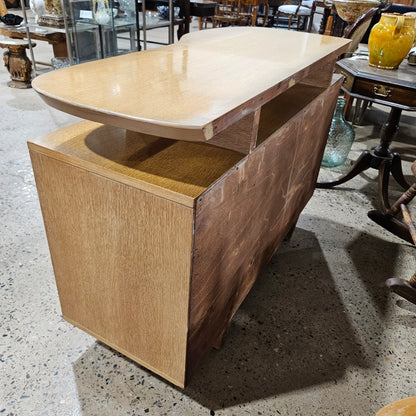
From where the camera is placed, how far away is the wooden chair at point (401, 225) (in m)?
1.58

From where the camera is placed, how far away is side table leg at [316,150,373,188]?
2.36m

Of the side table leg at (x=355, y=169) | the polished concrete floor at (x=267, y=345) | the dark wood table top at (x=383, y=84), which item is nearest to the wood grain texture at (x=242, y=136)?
the polished concrete floor at (x=267, y=345)

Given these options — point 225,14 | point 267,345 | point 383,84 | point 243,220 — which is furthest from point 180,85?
point 225,14

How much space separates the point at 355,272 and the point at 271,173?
0.87 m

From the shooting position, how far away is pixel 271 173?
114 centimetres

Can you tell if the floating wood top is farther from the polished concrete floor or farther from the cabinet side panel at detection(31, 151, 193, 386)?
the polished concrete floor

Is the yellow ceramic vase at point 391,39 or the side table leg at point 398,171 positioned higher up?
the yellow ceramic vase at point 391,39

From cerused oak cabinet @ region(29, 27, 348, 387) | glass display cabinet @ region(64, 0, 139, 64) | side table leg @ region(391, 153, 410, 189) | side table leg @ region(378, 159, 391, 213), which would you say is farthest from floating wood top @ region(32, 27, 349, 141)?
glass display cabinet @ region(64, 0, 139, 64)

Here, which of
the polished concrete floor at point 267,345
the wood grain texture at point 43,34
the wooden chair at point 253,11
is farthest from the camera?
→ the wooden chair at point 253,11

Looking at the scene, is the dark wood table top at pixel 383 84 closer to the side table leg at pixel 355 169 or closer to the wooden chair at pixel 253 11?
the side table leg at pixel 355 169

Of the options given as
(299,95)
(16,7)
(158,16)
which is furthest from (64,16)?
(16,7)

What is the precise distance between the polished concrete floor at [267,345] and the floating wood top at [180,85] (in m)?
0.88

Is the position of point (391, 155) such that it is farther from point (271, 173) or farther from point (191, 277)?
point (191, 277)

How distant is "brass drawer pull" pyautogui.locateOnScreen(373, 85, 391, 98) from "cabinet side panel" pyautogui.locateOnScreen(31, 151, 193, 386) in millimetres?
1472
